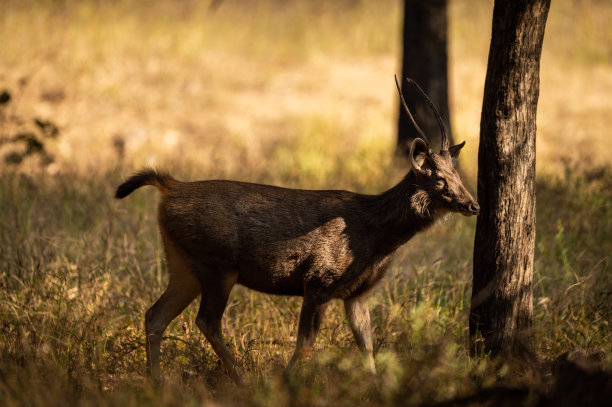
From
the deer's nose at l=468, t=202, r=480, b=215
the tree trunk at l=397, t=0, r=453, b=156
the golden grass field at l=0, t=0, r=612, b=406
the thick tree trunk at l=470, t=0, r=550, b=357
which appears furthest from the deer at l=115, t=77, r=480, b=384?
the tree trunk at l=397, t=0, r=453, b=156

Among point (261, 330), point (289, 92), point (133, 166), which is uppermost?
point (289, 92)

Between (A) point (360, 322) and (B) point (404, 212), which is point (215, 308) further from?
(B) point (404, 212)

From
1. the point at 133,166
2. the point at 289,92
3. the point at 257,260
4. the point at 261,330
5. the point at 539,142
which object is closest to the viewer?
the point at 257,260

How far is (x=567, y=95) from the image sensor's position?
12.7 m

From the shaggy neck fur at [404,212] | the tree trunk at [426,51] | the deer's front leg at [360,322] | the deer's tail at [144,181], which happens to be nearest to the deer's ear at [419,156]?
the shaggy neck fur at [404,212]

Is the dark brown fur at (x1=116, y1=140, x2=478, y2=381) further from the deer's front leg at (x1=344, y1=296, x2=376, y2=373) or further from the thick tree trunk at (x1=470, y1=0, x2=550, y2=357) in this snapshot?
the thick tree trunk at (x1=470, y1=0, x2=550, y2=357)

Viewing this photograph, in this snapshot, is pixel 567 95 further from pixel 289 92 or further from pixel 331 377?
pixel 331 377

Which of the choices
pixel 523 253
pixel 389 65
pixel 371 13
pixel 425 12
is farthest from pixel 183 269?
pixel 371 13

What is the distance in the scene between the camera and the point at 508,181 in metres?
4.54

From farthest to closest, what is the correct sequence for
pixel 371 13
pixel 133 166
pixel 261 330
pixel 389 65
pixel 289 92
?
pixel 371 13
pixel 389 65
pixel 289 92
pixel 133 166
pixel 261 330

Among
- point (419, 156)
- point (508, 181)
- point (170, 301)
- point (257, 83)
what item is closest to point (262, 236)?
point (170, 301)

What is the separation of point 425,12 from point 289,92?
4.03 meters

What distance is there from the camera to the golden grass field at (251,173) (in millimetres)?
4227

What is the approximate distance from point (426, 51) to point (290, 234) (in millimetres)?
5138
